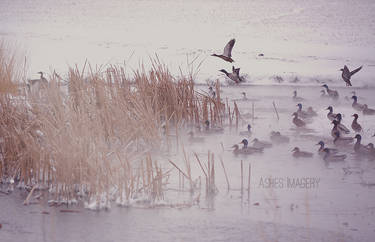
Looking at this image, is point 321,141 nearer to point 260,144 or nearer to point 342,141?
point 342,141

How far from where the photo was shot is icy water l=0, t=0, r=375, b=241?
13.8 feet

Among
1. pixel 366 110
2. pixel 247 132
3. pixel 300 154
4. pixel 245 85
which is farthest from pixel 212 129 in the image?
pixel 245 85

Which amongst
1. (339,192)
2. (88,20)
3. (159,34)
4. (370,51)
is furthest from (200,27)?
(339,192)

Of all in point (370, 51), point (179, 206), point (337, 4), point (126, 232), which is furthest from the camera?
point (337, 4)

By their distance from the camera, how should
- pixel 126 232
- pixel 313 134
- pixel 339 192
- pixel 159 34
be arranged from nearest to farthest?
pixel 126 232 < pixel 339 192 < pixel 313 134 < pixel 159 34

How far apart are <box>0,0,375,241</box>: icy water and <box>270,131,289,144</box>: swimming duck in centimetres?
15

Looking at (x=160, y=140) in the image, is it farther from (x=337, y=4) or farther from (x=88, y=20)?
(x=337, y=4)

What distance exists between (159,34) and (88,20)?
12.9 ft

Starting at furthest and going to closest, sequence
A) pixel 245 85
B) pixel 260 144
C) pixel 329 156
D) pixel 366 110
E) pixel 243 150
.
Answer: pixel 245 85 < pixel 366 110 < pixel 260 144 < pixel 243 150 < pixel 329 156

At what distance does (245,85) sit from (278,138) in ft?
12.4

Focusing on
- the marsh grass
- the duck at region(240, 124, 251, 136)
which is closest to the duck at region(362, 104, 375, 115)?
the duck at region(240, 124, 251, 136)

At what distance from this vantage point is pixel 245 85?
405 inches

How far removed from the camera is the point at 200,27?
17.8 metres

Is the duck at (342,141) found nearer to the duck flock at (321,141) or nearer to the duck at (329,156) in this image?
the duck flock at (321,141)
